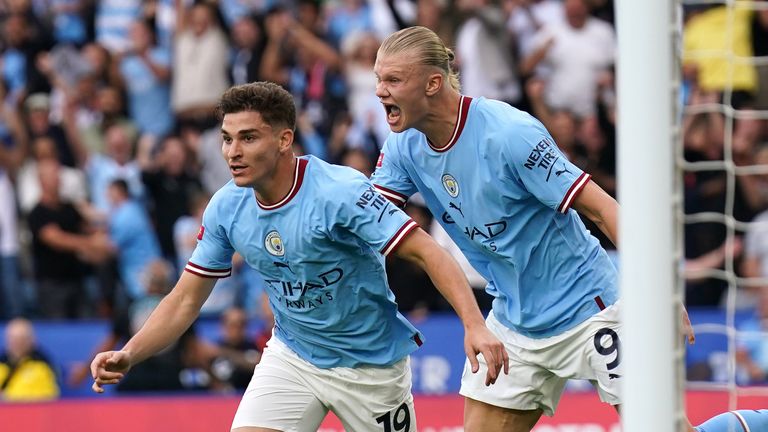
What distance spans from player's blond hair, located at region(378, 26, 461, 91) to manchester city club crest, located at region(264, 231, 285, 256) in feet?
3.04

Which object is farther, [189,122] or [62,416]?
[189,122]

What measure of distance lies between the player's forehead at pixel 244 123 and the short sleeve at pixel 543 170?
107 centimetres

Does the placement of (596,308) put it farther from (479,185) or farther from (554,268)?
(479,185)

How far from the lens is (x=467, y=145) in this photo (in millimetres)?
6059

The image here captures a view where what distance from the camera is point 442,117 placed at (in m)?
6.06

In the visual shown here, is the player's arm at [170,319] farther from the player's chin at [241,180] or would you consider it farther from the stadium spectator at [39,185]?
the stadium spectator at [39,185]

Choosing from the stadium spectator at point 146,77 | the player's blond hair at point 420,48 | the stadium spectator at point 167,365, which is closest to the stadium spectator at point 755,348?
the stadium spectator at point 167,365

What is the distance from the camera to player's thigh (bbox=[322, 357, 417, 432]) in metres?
6.12

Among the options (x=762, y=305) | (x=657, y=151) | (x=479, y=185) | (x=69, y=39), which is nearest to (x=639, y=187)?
(x=657, y=151)

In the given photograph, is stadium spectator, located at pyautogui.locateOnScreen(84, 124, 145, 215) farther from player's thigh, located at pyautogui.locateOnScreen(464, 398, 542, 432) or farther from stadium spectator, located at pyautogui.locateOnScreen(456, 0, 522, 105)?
player's thigh, located at pyautogui.locateOnScreen(464, 398, 542, 432)

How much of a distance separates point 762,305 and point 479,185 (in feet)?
16.0

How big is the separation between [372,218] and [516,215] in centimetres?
70

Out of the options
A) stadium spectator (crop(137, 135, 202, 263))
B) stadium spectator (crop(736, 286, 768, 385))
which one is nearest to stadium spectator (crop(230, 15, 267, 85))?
stadium spectator (crop(137, 135, 202, 263))

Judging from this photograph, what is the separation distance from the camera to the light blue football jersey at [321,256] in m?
5.87
